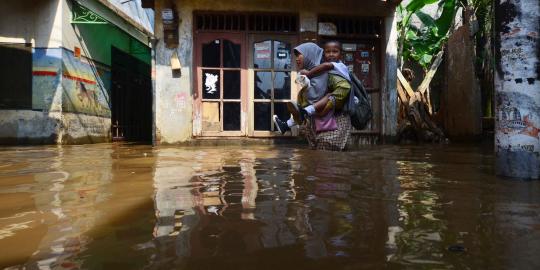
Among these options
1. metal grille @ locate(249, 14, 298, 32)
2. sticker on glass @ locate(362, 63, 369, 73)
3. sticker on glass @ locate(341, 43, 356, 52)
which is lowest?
sticker on glass @ locate(362, 63, 369, 73)

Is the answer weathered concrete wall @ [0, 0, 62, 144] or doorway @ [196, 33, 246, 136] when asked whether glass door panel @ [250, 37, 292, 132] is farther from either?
weathered concrete wall @ [0, 0, 62, 144]

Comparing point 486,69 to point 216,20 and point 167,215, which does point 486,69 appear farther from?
point 167,215

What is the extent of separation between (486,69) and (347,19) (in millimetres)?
2889

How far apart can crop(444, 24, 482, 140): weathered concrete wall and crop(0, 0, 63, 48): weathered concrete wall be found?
7624 millimetres

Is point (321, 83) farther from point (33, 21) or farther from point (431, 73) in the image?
point (33, 21)

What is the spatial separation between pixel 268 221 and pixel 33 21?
29.1 ft

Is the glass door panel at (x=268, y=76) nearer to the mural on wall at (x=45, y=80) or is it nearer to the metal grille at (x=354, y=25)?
the metal grille at (x=354, y=25)

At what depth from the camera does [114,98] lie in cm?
1167

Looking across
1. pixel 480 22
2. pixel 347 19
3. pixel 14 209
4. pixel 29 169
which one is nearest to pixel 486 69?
pixel 480 22

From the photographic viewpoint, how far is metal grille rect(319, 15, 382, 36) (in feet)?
27.3

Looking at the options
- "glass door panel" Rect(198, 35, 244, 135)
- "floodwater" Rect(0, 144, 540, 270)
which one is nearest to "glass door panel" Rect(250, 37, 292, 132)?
"glass door panel" Rect(198, 35, 244, 135)

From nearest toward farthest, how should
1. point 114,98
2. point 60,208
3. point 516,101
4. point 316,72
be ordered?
point 60,208 < point 516,101 < point 316,72 < point 114,98

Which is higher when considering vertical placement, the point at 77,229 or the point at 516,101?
the point at 516,101

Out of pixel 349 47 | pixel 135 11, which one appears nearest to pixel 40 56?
pixel 135 11
